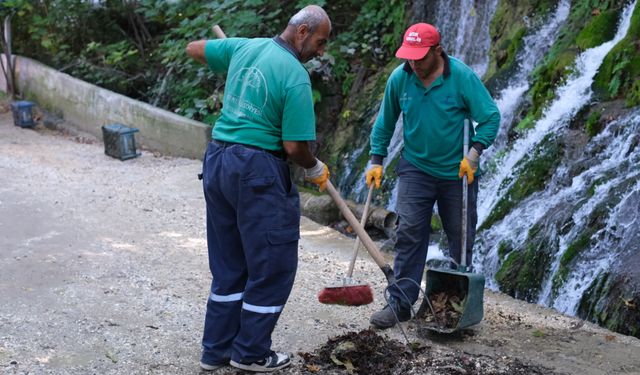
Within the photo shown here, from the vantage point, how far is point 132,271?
22.1 ft

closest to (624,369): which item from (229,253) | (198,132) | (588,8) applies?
(229,253)

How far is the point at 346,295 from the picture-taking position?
5363mm

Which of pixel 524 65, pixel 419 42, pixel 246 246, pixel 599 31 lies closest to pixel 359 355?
pixel 246 246

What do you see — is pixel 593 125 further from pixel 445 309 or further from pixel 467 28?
pixel 467 28

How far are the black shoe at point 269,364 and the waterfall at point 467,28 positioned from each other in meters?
6.60

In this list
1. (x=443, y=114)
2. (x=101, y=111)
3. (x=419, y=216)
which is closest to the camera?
(x=443, y=114)

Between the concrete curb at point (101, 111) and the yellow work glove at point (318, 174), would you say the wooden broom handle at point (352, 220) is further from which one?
the concrete curb at point (101, 111)

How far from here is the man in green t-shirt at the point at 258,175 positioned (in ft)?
14.6

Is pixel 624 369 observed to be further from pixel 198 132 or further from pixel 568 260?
pixel 198 132

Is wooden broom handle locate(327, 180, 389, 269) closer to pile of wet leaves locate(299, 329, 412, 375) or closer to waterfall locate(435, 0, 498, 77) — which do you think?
pile of wet leaves locate(299, 329, 412, 375)

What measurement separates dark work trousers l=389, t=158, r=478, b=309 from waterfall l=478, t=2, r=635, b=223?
2.77 m

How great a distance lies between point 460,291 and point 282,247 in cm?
145

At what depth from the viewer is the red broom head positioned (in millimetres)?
5340

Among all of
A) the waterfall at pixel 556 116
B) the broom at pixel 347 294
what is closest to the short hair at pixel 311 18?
the broom at pixel 347 294
